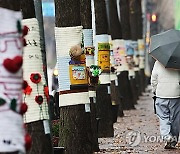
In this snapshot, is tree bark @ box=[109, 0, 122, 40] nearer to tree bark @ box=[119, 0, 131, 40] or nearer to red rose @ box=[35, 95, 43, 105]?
tree bark @ box=[119, 0, 131, 40]

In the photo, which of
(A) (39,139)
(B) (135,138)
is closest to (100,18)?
(B) (135,138)

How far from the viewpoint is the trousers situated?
1316 centimetres

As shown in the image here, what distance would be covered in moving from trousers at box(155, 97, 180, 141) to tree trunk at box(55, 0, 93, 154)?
2.21 meters

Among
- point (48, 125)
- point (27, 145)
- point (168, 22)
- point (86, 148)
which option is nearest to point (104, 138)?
point (86, 148)

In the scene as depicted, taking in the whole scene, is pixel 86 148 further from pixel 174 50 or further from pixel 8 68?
pixel 8 68

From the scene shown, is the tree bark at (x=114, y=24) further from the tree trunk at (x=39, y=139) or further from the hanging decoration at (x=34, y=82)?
the tree trunk at (x=39, y=139)

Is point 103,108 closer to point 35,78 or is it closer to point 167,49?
point 167,49

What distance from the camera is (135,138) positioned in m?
16.1

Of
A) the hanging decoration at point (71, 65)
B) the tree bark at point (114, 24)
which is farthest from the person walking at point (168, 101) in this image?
the tree bark at point (114, 24)

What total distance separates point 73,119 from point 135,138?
4.90 meters

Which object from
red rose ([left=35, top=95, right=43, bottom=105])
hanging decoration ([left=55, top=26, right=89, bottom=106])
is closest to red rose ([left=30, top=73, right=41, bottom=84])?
red rose ([left=35, top=95, right=43, bottom=105])

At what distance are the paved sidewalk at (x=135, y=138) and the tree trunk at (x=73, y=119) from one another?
185 centimetres

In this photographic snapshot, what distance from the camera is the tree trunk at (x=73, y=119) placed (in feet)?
37.1

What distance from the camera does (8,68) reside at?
21.1 feet
